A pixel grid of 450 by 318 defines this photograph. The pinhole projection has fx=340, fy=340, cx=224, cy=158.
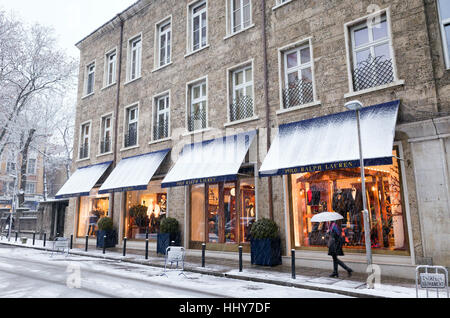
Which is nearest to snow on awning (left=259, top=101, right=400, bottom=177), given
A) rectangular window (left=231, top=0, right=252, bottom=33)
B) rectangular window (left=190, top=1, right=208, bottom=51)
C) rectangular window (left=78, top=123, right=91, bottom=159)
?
rectangular window (left=231, top=0, right=252, bottom=33)

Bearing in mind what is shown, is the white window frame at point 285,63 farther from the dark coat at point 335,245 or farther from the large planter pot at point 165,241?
the large planter pot at point 165,241

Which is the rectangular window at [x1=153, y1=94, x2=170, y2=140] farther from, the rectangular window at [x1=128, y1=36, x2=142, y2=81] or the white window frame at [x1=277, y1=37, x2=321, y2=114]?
the white window frame at [x1=277, y1=37, x2=321, y2=114]

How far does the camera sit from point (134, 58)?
63.7ft

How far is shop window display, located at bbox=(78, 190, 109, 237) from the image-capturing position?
18906 millimetres

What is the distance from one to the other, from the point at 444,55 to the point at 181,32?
11.4 m

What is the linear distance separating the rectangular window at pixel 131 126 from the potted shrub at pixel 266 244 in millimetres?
9368

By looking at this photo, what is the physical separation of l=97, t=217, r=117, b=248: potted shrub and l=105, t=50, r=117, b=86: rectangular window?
845 cm

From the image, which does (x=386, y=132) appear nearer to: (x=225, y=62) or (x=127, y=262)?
(x=225, y=62)

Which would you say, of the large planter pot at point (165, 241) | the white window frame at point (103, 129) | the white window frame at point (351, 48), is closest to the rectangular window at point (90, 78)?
the white window frame at point (103, 129)

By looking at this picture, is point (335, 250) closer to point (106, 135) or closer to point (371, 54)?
point (371, 54)

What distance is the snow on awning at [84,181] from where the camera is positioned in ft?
60.1
